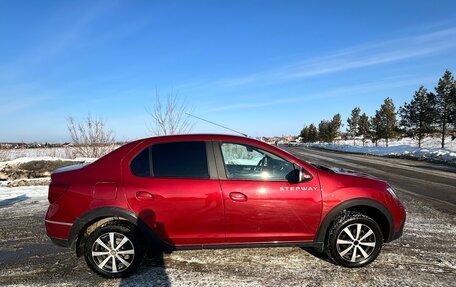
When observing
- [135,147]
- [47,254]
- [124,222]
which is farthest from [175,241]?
[47,254]

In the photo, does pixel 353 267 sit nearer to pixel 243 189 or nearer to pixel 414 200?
pixel 243 189

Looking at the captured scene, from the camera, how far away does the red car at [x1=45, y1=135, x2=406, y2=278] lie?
13.3 feet

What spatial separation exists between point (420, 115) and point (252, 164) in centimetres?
4552

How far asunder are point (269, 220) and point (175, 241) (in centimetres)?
114

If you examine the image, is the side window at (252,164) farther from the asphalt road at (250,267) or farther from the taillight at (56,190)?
the taillight at (56,190)

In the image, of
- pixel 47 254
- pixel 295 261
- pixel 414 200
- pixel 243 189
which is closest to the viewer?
pixel 243 189

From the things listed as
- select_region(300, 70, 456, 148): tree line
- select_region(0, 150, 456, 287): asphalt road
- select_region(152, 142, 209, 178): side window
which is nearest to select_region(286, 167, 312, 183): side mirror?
select_region(152, 142, 209, 178): side window

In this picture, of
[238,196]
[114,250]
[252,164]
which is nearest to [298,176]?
[252,164]

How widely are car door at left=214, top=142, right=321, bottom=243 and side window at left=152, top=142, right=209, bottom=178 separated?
208 mm

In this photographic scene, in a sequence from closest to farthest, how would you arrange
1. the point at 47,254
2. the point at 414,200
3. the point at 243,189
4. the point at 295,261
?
the point at 243,189, the point at 295,261, the point at 47,254, the point at 414,200

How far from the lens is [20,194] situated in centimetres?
987

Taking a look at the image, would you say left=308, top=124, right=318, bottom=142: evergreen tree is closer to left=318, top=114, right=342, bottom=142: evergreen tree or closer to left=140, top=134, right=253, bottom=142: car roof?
left=318, top=114, right=342, bottom=142: evergreen tree

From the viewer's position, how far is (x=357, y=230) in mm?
4285

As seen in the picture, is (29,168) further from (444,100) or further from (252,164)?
(444,100)
